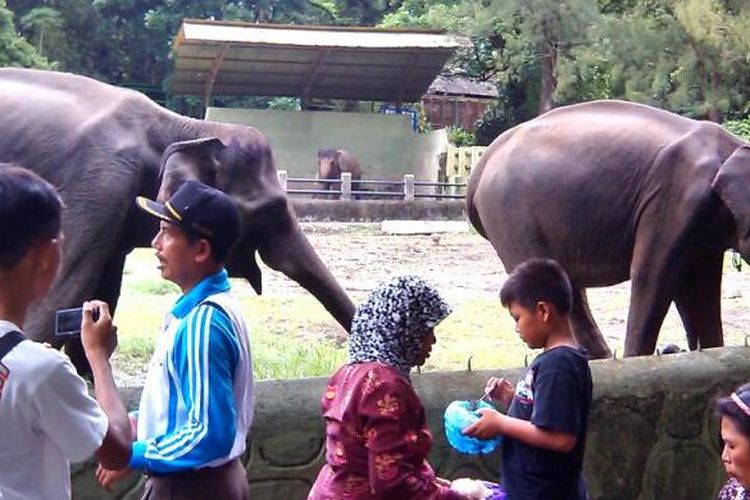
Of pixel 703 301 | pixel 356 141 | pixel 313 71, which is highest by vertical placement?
pixel 703 301

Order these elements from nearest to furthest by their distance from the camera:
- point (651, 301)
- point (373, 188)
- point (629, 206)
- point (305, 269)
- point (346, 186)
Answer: point (651, 301) → point (305, 269) → point (629, 206) → point (346, 186) → point (373, 188)

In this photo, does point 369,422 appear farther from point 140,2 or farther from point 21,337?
point 140,2

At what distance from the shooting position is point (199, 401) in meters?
2.43

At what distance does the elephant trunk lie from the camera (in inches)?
214

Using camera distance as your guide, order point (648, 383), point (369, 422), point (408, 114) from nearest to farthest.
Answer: point (369, 422)
point (648, 383)
point (408, 114)

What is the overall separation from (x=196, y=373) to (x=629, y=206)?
11.9 feet

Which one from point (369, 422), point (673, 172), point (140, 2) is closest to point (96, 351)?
point (369, 422)

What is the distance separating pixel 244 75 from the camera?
2142 cm

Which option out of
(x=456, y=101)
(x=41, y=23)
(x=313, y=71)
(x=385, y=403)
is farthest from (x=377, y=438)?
(x=456, y=101)

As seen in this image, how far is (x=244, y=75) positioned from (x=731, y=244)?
16781 millimetres

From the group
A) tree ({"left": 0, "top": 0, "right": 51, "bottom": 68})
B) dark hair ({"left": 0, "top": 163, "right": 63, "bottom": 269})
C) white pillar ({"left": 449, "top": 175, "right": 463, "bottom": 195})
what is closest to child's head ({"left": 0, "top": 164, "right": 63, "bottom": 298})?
dark hair ({"left": 0, "top": 163, "right": 63, "bottom": 269})

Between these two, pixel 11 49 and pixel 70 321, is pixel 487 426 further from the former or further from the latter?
pixel 11 49

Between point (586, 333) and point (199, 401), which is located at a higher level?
point (199, 401)

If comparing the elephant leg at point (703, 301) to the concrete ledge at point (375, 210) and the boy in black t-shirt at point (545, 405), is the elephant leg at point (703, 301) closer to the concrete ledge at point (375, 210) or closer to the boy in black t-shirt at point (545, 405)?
the boy in black t-shirt at point (545, 405)
